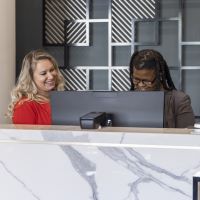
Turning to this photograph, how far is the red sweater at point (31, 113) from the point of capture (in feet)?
8.12

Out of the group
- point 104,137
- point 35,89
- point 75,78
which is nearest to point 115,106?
point 104,137

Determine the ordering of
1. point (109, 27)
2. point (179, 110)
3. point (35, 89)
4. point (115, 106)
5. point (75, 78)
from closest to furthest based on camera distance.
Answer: point (115, 106)
point (179, 110)
point (35, 89)
point (109, 27)
point (75, 78)

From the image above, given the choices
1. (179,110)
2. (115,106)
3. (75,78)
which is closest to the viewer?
(115,106)

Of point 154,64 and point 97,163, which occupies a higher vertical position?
point 154,64

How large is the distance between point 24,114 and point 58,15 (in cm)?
203

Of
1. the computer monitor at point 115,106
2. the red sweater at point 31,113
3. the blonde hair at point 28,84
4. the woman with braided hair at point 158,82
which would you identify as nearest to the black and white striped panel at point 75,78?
the blonde hair at point 28,84

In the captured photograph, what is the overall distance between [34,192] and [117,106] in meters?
0.45

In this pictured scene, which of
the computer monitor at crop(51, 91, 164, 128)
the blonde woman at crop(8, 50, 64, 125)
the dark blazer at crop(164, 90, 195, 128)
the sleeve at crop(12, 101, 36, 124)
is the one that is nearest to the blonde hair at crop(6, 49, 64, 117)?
the blonde woman at crop(8, 50, 64, 125)

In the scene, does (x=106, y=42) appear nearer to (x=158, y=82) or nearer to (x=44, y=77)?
(x=44, y=77)

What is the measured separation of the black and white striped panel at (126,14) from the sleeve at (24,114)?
1.83m

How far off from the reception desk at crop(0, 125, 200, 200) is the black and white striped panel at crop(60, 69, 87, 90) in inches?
109

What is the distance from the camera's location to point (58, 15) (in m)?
4.34

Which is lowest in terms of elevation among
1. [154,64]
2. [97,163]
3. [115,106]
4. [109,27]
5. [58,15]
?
[97,163]

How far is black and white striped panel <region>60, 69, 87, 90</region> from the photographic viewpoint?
431cm
